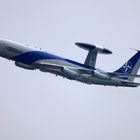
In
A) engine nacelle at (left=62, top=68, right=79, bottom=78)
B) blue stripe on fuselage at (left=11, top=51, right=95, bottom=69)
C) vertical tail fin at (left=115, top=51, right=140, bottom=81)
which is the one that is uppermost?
vertical tail fin at (left=115, top=51, right=140, bottom=81)

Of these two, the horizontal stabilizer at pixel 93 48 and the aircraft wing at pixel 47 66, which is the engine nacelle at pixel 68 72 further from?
the horizontal stabilizer at pixel 93 48

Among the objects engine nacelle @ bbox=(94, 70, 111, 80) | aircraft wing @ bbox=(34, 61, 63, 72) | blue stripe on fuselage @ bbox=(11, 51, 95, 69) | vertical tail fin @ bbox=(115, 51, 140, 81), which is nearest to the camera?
aircraft wing @ bbox=(34, 61, 63, 72)

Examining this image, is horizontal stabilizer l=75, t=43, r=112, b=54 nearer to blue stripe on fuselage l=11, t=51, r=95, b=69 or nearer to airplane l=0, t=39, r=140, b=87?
airplane l=0, t=39, r=140, b=87

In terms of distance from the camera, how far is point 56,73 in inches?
3647

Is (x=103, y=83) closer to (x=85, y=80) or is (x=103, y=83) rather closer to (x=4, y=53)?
(x=85, y=80)

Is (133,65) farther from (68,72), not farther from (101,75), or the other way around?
(68,72)

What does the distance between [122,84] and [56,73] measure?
540 inches

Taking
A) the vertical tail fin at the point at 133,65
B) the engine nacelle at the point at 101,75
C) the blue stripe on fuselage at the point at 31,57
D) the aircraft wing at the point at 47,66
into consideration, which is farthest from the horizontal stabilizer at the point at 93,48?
the vertical tail fin at the point at 133,65

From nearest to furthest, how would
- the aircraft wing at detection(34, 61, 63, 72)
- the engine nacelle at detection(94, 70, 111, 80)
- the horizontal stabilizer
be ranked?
the aircraft wing at detection(34, 61, 63, 72), the engine nacelle at detection(94, 70, 111, 80), the horizontal stabilizer

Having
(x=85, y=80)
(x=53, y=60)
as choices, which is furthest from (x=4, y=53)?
(x=85, y=80)

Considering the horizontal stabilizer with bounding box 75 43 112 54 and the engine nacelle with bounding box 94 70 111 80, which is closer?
the engine nacelle with bounding box 94 70 111 80

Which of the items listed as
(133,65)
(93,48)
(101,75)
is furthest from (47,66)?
(133,65)

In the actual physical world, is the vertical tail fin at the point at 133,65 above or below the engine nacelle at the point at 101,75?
above

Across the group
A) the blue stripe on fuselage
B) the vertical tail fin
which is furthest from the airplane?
the vertical tail fin
